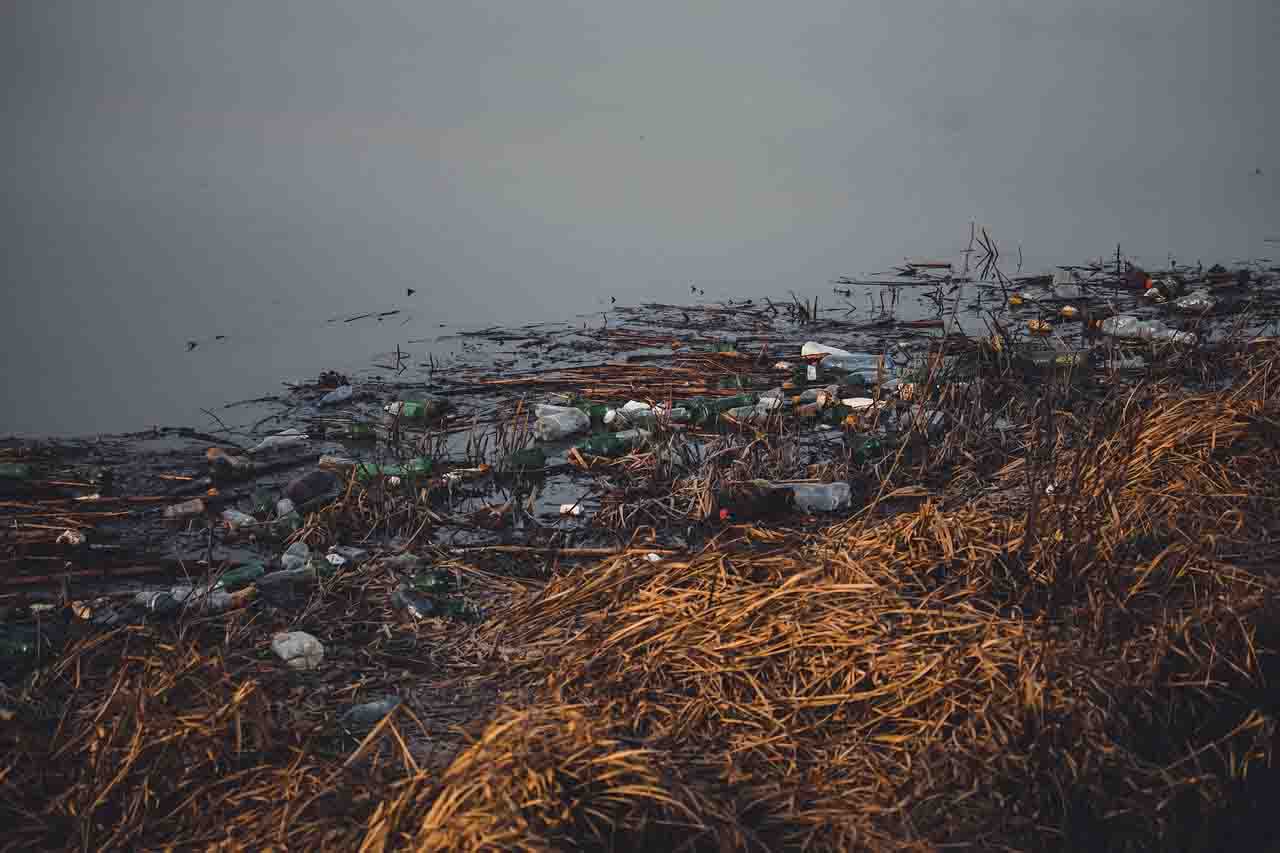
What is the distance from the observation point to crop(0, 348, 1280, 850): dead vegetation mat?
71.1 inches

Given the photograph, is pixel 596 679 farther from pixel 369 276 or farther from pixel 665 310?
pixel 369 276

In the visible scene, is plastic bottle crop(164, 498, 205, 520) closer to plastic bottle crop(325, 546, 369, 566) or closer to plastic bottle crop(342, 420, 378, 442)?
plastic bottle crop(325, 546, 369, 566)

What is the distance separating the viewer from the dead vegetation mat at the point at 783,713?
1805 millimetres

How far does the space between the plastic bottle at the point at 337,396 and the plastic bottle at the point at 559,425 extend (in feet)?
3.79

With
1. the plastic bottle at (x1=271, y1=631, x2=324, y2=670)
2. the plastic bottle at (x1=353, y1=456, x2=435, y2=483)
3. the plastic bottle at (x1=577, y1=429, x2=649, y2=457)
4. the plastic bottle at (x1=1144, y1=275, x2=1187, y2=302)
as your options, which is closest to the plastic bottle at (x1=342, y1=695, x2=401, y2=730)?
the plastic bottle at (x1=271, y1=631, x2=324, y2=670)

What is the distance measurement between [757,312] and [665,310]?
62 cm

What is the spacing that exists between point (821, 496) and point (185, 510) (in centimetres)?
218

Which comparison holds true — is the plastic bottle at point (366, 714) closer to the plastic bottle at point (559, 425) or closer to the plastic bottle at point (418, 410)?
the plastic bottle at point (559, 425)

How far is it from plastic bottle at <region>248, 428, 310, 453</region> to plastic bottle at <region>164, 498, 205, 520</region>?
0.64 m

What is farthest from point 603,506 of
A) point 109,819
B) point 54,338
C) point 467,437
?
point 54,338

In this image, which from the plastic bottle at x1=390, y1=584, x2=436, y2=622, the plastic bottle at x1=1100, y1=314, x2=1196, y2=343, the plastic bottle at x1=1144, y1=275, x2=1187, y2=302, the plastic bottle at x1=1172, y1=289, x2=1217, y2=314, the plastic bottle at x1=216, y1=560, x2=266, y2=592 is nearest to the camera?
the plastic bottle at x1=390, y1=584, x2=436, y2=622

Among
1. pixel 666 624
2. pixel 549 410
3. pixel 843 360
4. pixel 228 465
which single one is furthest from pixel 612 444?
pixel 843 360

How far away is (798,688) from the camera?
2260 mm

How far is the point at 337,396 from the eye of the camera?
5020mm
